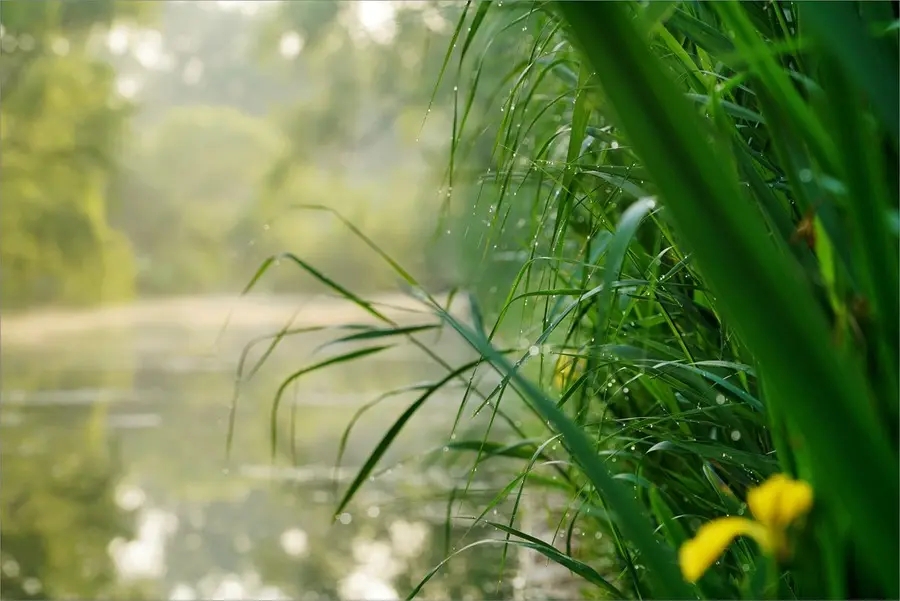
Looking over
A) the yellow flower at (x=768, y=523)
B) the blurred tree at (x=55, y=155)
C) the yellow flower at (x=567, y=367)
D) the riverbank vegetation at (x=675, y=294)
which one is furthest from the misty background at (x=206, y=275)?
the yellow flower at (x=768, y=523)

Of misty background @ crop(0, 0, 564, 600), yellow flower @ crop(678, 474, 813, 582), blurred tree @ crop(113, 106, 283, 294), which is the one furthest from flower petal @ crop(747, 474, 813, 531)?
blurred tree @ crop(113, 106, 283, 294)

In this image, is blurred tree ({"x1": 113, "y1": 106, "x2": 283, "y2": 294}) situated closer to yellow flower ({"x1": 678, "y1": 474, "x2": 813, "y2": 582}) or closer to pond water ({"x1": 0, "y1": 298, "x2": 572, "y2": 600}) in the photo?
pond water ({"x1": 0, "y1": 298, "x2": 572, "y2": 600})

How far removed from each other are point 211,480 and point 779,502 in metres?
2.12

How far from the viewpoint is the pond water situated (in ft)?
4.77

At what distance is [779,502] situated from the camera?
242 mm

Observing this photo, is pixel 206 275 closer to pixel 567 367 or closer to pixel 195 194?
pixel 195 194

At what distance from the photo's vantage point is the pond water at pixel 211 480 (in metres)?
1.46

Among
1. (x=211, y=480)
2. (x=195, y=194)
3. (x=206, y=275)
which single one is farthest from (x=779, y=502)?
(x=195, y=194)

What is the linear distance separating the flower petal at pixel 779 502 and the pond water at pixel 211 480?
36 cm

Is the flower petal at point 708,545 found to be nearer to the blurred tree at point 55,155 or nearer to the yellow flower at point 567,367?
the yellow flower at point 567,367

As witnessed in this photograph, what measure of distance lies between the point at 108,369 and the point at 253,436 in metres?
1.05

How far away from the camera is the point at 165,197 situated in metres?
4.16

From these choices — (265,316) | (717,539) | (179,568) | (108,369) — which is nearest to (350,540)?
(179,568)

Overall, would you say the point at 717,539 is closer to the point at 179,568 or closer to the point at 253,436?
the point at 179,568
